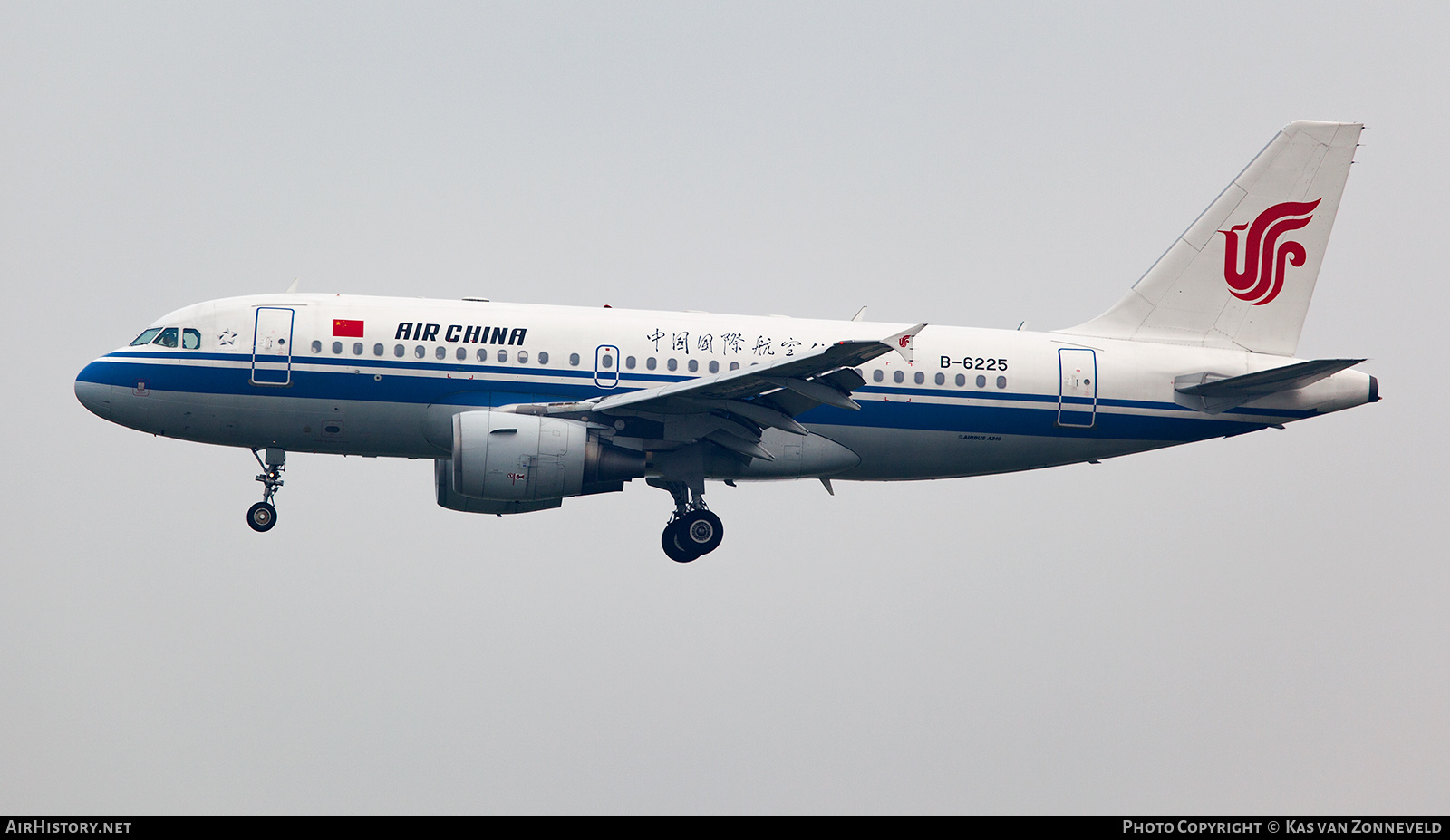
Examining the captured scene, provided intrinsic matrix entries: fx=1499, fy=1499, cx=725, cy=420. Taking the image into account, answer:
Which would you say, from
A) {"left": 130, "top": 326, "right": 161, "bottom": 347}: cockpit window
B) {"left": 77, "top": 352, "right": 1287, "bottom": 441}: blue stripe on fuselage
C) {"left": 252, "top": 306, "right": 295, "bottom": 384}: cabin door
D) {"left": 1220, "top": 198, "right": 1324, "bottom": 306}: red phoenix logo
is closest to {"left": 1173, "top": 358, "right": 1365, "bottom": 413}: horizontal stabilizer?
{"left": 1220, "top": 198, "right": 1324, "bottom": 306}: red phoenix logo

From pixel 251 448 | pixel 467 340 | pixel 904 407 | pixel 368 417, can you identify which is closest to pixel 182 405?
pixel 251 448

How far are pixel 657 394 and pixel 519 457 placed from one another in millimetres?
2983

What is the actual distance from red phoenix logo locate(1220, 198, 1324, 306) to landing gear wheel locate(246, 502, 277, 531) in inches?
892

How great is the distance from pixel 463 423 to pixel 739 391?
5516 millimetres

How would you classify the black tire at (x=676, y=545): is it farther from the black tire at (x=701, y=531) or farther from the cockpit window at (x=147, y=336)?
the cockpit window at (x=147, y=336)

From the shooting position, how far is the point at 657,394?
2950 centimetres

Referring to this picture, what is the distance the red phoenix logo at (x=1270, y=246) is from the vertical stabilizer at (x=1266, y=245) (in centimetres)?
2

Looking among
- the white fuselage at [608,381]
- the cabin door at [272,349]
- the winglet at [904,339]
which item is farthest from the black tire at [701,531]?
the cabin door at [272,349]

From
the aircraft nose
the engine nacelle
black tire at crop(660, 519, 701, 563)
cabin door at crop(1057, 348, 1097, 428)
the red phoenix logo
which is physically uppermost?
the red phoenix logo

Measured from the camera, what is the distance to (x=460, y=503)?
32750 mm

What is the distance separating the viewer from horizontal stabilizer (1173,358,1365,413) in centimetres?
3234

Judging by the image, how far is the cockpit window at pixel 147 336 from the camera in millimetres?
31688

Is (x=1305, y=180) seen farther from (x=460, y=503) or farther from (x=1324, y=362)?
(x=460, y=503)

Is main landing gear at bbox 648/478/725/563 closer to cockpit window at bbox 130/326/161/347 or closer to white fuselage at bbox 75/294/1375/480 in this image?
white fuselage at bbox 75/294/1375/480
